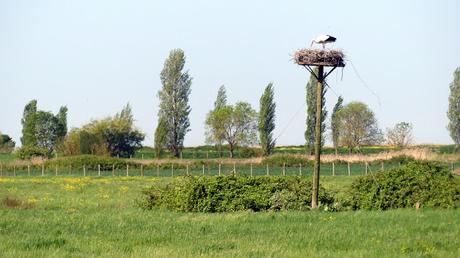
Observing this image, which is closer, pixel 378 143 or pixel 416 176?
pixel 416 176

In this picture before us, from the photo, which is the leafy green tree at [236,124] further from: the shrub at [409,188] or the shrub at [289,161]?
the shrub at [409,188]

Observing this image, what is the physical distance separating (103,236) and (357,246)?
5.56m

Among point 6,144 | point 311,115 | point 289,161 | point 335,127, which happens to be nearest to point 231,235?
point 289,161

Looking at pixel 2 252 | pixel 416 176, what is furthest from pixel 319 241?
pixel 416 176

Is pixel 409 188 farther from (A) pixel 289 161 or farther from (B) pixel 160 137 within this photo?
(B) pixel 160 137

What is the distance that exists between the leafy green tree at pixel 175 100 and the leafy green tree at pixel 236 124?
666 centimetres

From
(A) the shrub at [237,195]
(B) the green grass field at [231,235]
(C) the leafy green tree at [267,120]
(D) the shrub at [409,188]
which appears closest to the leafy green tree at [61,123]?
(C) the leafy green tree at [267,120]

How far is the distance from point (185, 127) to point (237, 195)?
68.2 m

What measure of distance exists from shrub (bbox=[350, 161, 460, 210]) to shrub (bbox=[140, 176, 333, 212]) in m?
1.38

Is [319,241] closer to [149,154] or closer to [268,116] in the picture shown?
[268,116]

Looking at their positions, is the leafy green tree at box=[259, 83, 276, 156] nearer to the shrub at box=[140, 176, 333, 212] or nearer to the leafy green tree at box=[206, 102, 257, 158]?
the leafy green tree at box=[206, 102, 257, 158]

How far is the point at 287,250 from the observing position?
14469 millimetres

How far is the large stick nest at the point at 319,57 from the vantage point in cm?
2420

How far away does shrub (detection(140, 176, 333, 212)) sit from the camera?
25.9m
